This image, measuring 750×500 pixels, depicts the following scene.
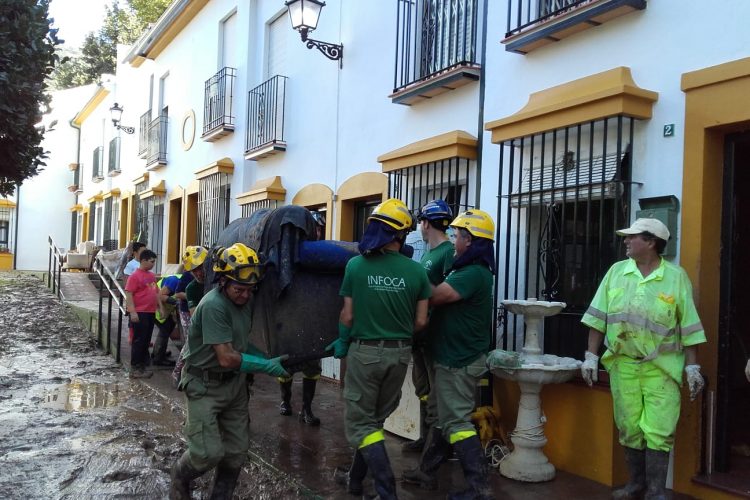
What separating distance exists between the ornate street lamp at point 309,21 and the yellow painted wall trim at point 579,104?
330cm

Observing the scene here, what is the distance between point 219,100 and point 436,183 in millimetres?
6339

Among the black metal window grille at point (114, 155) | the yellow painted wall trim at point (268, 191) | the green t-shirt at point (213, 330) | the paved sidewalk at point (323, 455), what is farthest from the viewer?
the black metal window grille at point (114, 155)

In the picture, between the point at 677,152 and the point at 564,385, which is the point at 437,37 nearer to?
the point at 677,152

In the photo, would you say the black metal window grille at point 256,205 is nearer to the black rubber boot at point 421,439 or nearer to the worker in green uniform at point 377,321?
the black rubber boot at point 421,439

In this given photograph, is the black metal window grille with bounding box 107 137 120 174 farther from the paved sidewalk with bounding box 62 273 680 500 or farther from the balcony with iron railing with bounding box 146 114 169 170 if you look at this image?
the paved sidewalk with bounding box 62 273 680 500

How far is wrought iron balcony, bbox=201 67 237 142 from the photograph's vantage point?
11250 millimetres

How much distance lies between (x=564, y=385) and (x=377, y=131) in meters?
3.79

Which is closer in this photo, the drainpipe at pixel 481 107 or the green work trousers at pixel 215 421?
the green work trousers at pixel 215 421

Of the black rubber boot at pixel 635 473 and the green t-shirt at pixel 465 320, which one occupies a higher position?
the green t-shirt at pixel 465 320

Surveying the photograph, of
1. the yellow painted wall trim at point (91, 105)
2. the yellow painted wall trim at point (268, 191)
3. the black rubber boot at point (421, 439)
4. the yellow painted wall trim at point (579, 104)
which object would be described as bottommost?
the black rubber boot at point (421, 439)

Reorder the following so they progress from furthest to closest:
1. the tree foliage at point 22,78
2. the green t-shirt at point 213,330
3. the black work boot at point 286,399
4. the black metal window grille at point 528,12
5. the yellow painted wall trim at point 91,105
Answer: the yellow painted wall trim at point 91,105
the black work boot at point 286,399
the tree foliage at point 22,78
the black metal window grille at point 528,12
the green t-shirt at point 213,330

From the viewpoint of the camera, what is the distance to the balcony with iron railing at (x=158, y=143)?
1462cm

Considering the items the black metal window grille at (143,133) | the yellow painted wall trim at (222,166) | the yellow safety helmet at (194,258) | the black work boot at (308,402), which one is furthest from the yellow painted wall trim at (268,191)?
the black metal window grille at (143,133)

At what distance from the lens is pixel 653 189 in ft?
14.7
